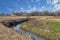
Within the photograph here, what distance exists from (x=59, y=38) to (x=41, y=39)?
12.5 ft

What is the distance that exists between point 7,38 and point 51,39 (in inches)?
407

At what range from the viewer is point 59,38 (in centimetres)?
2850

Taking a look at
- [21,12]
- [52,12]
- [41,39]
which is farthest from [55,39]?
[21,12]

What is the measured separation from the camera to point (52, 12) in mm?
166500

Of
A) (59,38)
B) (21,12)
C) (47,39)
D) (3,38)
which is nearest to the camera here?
(3,38)

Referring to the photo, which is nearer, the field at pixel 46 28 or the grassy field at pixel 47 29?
the grassy field at pixel 47 29

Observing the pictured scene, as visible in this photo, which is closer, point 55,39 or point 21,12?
point 55,39

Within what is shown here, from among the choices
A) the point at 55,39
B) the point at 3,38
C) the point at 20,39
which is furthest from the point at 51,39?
the point at 3,38

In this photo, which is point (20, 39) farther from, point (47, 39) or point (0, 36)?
point (47, 39)

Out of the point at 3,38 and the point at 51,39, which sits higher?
the point at 3,38

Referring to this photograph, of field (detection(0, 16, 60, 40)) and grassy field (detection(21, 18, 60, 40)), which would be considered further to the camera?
field (detection(0, 16, 60, 40))

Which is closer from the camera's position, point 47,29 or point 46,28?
point 47,29

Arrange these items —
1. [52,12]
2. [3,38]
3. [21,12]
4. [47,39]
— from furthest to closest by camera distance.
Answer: [21,12]
[52,12]
[47,39]
[3,38]

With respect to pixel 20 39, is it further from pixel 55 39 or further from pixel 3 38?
pixel 55 39
